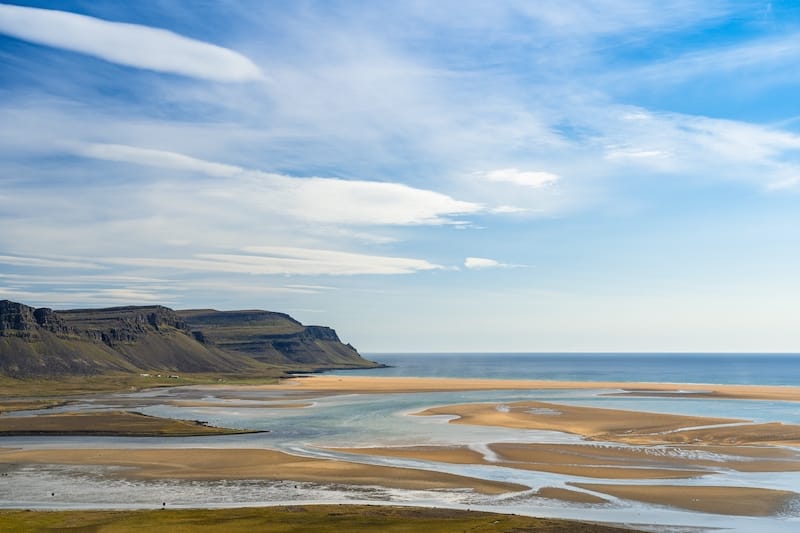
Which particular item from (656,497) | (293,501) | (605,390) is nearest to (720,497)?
(656,497)

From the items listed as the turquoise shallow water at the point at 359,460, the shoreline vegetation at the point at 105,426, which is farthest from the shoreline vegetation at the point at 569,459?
the turquoise shallow water at the point at 359,460

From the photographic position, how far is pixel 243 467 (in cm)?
5441

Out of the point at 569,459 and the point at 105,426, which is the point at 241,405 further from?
the point at 569,459

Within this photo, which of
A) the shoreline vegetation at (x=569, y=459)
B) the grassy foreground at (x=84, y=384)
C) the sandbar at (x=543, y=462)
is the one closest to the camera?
the shoreline vegetation at (x=569, y=459)

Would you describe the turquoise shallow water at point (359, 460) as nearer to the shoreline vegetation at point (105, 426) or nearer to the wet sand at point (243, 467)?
the wet sand at point (243, 467)

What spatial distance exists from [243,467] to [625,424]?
46364 mm

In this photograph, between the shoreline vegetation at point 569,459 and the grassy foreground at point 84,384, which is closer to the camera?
the shoreline vegetation at point 569,459

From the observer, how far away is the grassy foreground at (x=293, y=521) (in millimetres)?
35156

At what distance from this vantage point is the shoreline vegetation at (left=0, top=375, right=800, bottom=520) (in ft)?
147

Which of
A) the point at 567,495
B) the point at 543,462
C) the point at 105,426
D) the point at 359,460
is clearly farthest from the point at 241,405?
the point at 567,495

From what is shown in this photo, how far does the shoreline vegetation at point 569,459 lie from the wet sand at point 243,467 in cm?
8

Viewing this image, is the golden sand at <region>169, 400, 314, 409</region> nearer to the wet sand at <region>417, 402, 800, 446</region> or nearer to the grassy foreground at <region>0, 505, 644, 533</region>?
the wet sand at <region>417, 402, 800, 446</region>

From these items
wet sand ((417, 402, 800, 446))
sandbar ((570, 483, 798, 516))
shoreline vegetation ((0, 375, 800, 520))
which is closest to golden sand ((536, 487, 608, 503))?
shoreline vegetation ((0, 375, 800, 520))

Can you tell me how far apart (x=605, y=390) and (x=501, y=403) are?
44433mm
